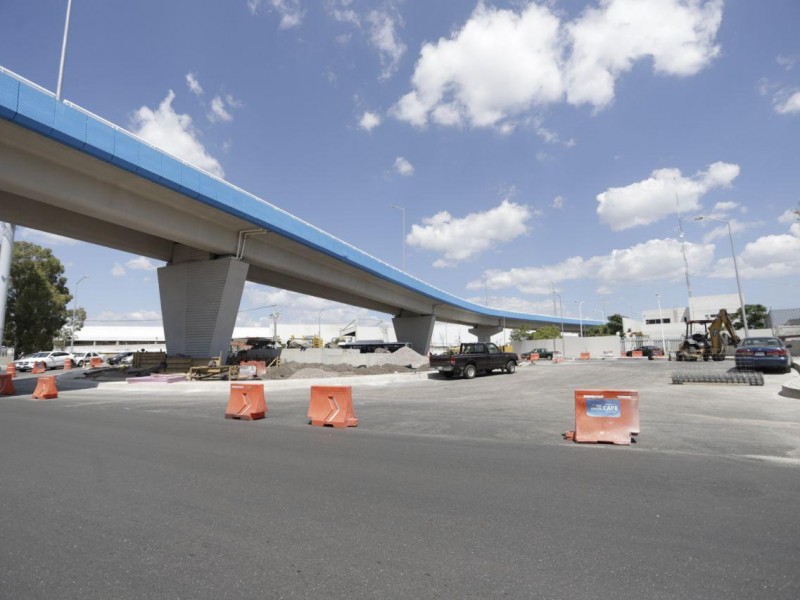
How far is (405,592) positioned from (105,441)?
8.02 m

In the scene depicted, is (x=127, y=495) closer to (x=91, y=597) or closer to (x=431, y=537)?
(x=91, y=597)

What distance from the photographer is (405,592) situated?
3.12 m

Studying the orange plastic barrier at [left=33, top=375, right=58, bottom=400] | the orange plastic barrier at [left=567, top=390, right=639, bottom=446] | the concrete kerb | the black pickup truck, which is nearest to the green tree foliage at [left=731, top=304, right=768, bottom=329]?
the black pickup truck

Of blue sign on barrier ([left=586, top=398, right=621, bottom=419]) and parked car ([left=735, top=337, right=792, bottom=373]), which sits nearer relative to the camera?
blue sign on barrier ([left=586, top=398, right=621, bottom=419])

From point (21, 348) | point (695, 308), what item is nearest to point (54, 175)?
point (21, 348)

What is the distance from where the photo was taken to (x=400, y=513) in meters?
4.68

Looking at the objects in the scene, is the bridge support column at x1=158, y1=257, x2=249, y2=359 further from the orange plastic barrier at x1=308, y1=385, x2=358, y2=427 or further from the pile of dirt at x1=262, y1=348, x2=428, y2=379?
the orange plastic barrier at x1=308, y1=385, x2=358, y2=427

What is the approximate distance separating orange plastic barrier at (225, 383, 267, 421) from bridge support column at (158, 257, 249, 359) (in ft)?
56.1

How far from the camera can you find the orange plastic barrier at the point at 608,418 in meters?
8.55

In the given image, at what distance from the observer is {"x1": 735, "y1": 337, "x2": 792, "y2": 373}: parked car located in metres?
21.1

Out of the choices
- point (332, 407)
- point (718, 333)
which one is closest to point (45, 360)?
point (332, 407)

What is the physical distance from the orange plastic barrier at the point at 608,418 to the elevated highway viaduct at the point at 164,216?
66.0 ft

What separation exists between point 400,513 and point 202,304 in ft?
89.2

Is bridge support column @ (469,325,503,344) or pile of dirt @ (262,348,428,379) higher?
bridge support column @ (469,325,503,344)
